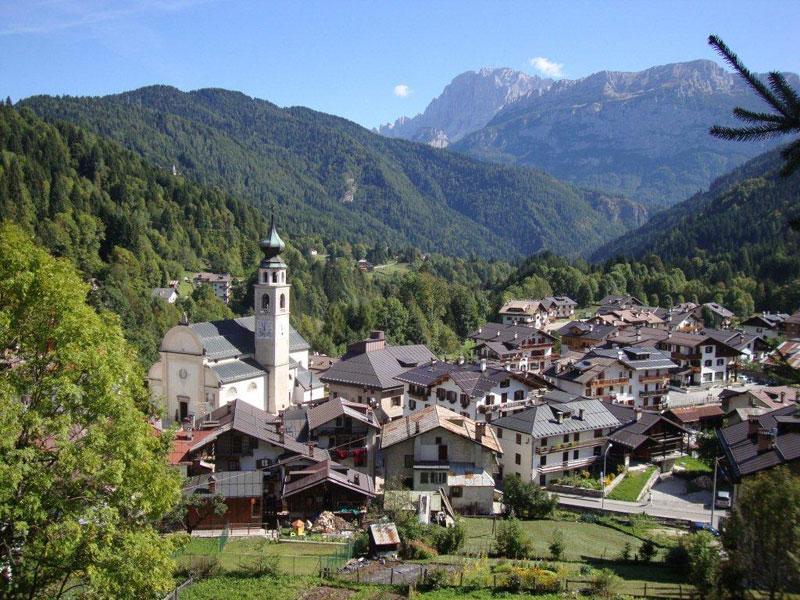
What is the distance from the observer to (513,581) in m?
24.6

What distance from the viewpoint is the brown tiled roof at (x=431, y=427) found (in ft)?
131

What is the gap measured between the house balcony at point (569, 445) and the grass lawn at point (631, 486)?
281 centimetres

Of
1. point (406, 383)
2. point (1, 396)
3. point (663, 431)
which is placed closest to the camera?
point (1, 396)

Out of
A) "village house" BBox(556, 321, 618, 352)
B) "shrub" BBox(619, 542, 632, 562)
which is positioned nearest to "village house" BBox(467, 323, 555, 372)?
"village house" BBox(556, 321, 618, 352)

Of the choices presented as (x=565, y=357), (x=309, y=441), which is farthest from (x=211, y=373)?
(x=565, y=357)

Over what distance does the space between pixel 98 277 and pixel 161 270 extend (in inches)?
716

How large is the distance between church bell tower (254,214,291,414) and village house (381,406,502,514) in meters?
15.9

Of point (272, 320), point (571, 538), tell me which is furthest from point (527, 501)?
point (272, 320)

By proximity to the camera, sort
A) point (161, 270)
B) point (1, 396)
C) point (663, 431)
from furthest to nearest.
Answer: point (161, 270), point (663, 431), point (1, 396)

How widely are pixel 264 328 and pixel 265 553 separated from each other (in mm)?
28900

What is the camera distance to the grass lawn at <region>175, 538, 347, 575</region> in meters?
25.6

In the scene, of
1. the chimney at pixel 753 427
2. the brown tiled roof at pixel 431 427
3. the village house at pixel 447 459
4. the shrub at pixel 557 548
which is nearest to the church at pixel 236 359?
the brown tiled roof at pixel 431 427

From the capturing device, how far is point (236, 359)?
53.8 m

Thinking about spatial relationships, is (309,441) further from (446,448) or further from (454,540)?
(454,540)
